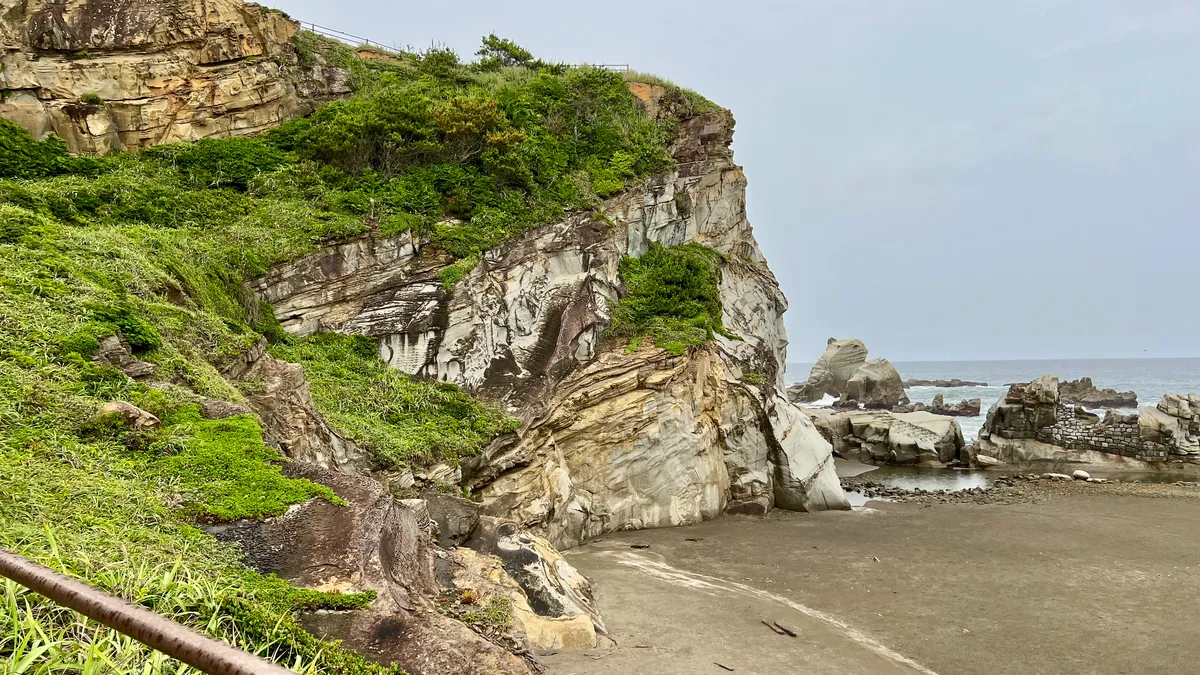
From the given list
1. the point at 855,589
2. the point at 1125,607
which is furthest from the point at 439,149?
the point at 1125,607

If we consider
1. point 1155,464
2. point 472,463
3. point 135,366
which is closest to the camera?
point 135,366

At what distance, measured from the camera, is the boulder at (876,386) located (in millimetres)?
61000

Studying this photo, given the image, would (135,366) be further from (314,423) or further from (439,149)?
(439,149)

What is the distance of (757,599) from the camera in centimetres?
1141

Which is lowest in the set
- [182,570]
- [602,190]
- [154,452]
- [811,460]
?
[811,460]

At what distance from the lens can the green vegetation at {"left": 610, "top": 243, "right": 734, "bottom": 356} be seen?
19109mm

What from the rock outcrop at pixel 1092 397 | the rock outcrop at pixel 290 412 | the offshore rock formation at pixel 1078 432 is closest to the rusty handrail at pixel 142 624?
the rock outcrop at pixel 290 412

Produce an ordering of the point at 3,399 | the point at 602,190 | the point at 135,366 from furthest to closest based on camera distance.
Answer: the point at 602,190 < the point at 135,366 < the point at 3,399

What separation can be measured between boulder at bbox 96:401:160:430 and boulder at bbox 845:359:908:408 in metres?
62.4

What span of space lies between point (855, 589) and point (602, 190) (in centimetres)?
1541

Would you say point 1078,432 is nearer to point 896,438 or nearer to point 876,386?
point 896,438

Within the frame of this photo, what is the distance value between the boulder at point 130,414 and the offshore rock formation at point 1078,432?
36.9 meters

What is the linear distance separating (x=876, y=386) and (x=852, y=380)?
2496 millimetres

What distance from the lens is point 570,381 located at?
1739cm
